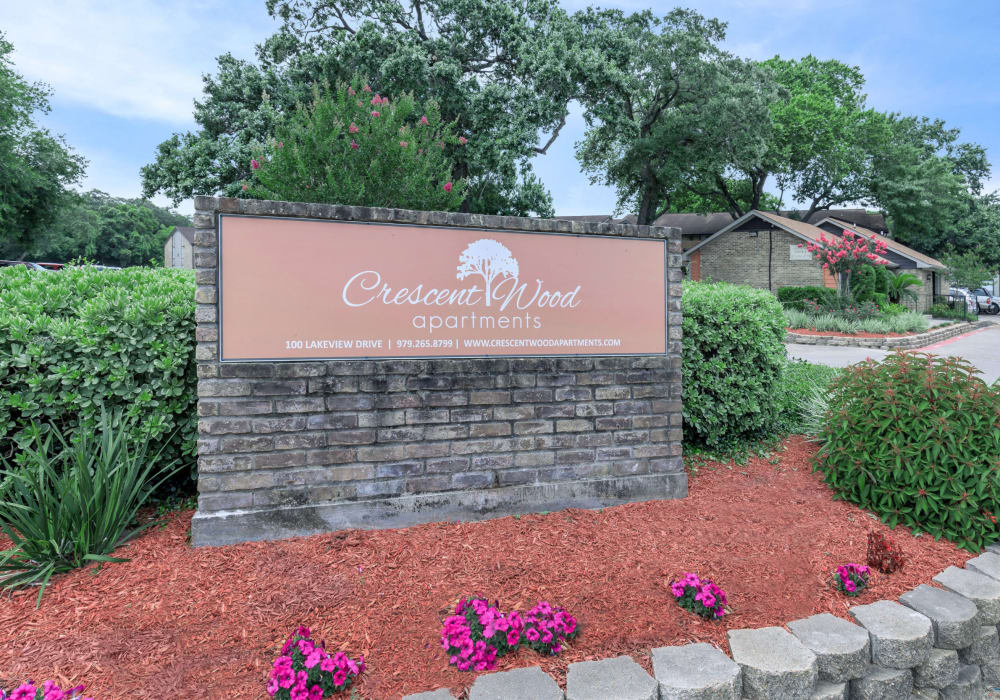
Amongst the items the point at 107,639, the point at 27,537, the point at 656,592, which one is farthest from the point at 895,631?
the point at 27,537

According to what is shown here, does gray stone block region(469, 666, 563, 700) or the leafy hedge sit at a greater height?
the leafy hedge

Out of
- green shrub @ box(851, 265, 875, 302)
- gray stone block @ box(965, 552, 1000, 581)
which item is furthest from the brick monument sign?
green shrub @ box(851, 265, 875, 302)

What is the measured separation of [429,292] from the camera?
3.48m

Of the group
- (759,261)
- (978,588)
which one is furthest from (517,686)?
(759,261)

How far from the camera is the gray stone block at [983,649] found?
9.04ft

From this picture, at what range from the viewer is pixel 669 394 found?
3.96 metres

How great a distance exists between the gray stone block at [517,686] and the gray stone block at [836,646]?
1143 mm

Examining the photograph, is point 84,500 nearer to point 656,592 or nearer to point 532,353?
point 532,353

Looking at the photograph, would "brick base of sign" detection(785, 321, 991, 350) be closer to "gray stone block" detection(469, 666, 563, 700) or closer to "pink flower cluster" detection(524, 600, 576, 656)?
"pink flower cluster" detection(524, 600, 576, 656)

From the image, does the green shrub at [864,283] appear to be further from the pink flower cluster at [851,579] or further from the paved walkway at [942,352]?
the pink flower cluster at [851,579]

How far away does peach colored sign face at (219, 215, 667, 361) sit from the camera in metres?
3.21

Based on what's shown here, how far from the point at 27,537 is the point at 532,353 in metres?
2.82

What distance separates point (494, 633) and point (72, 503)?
2240 mm

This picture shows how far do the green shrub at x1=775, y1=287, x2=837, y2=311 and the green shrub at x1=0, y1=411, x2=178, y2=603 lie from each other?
2140 cm
